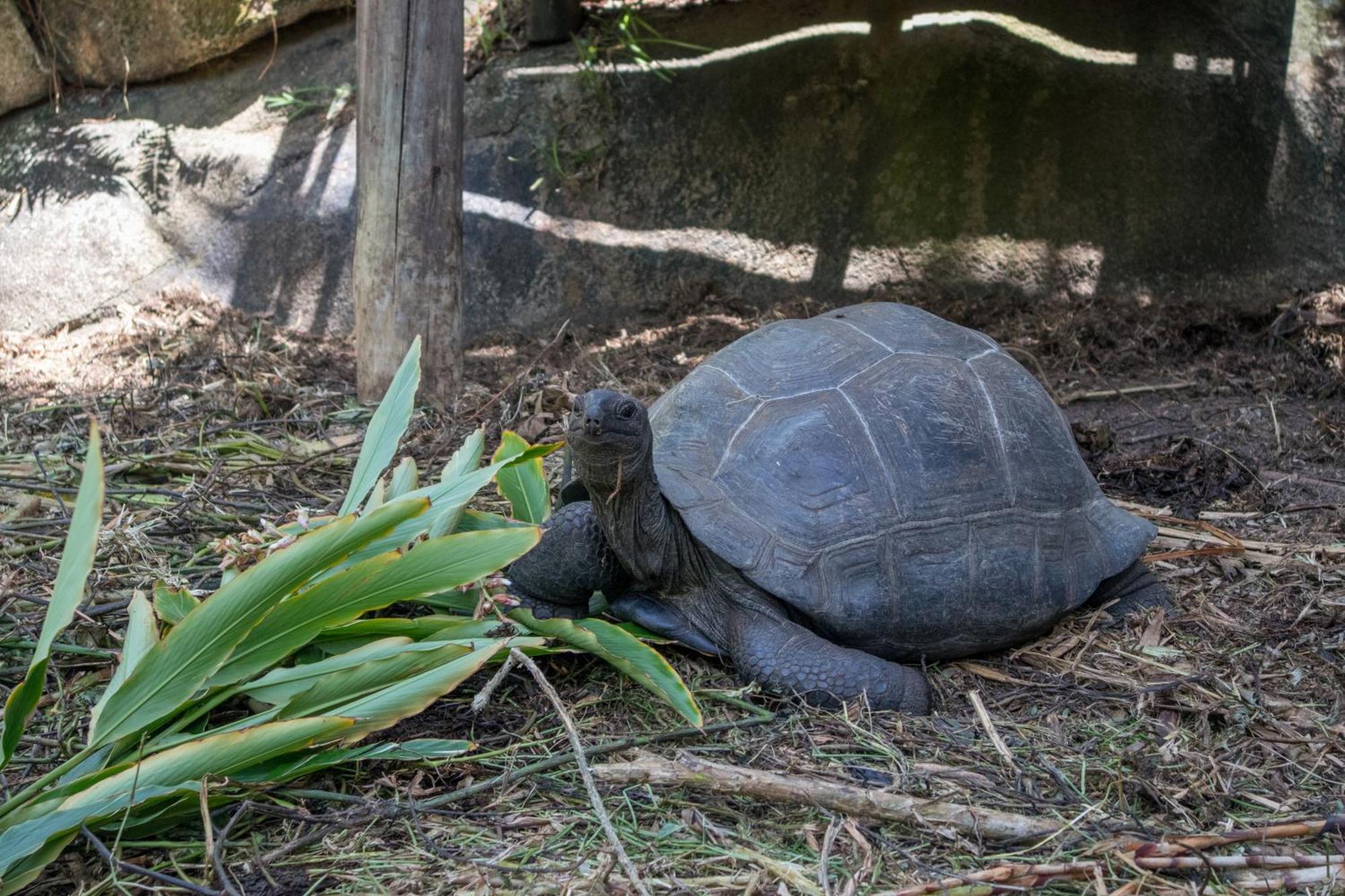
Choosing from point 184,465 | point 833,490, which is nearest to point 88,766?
point 833,490

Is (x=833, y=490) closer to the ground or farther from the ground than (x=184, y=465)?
farther from the ground

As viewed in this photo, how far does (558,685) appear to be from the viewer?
2738 millimetres

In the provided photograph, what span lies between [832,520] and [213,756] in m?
1.47

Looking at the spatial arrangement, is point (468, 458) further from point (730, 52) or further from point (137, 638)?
point (730, 52)

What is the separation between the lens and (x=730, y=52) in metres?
6.57

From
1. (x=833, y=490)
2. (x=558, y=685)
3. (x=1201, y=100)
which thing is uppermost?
(x=1201, y=100)

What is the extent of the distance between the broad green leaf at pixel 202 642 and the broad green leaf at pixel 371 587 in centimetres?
7

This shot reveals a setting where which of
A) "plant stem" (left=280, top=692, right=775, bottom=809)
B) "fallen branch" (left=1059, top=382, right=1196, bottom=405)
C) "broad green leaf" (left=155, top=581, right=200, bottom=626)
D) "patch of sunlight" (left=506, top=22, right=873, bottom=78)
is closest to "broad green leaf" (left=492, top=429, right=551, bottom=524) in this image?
"plant stem" (left=280, top=692, right=775, bottom=809)

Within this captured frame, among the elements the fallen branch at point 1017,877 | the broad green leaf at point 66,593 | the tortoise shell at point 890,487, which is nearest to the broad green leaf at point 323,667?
the broad green leaf at point 66,593

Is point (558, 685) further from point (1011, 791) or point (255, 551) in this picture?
point (1011, 791)

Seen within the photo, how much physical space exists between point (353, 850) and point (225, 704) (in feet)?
1.86

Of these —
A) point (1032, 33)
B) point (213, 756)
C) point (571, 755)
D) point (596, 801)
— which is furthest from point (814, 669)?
point (1032, 33)

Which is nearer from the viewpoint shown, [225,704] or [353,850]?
[353,850]

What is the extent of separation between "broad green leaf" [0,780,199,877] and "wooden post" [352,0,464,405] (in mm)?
2790
